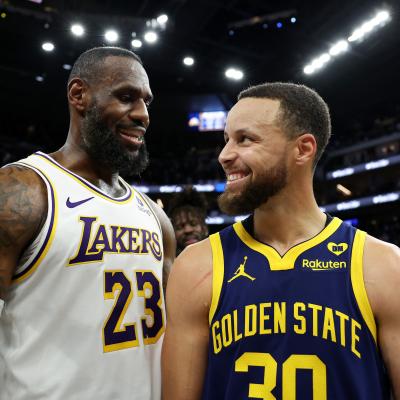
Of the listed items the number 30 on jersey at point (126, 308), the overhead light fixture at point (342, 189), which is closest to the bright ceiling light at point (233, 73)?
the overhead light fixture at point (342, 189)

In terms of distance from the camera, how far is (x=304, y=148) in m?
1.65

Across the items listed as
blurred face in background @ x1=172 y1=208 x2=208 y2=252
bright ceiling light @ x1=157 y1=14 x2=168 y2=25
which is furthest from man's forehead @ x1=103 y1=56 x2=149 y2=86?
bright ceiling light @ x1=157 y1=14 x2=168 y2=25

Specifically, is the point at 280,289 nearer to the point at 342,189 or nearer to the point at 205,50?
the point at 205,50

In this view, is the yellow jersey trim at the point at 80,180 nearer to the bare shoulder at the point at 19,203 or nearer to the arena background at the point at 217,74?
the bare shoulder at the point at 19,203

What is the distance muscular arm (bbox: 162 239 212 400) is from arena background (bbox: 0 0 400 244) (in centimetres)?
896

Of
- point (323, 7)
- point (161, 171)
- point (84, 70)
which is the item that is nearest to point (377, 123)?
point (323, 7)

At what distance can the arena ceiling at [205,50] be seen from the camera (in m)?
13.5

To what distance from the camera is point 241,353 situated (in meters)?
1.42

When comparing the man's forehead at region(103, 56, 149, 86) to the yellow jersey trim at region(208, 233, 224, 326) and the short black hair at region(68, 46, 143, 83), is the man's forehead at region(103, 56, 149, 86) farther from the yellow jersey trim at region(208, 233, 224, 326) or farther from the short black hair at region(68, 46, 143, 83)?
the yellow jersey trim at region(208, 233, 224, 326)

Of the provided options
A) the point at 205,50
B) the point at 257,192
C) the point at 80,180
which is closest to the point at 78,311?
the point at 80,180

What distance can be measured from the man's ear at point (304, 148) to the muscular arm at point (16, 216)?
0.94m

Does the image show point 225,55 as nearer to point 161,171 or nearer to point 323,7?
point 323,7

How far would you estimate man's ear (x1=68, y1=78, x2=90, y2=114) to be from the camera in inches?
82.0

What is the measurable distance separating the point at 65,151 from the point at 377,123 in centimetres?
2011
